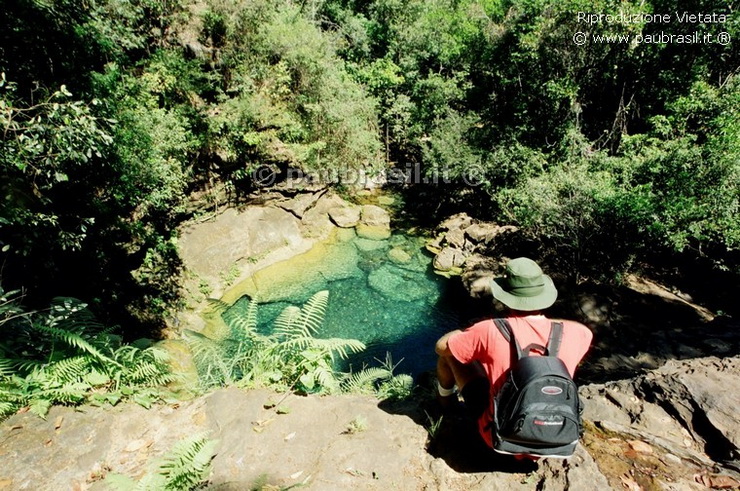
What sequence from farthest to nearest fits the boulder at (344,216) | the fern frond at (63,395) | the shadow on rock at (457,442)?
the boulder at (344,216) → the fern frond at (63,395) → the shadow on rock at (457,442)

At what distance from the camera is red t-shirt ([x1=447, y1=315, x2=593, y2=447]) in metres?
2.65

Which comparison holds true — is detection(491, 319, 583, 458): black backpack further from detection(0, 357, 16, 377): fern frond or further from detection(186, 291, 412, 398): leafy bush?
detection(0, 357, 16, 377): fern frond

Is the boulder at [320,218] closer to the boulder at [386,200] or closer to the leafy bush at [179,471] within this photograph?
the boulder at [386,200]

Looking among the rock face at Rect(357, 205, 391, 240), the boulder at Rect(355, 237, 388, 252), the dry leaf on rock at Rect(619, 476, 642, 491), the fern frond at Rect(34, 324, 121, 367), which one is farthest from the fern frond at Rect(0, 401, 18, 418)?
the rock face at Rect(357, 205, 391, 240)

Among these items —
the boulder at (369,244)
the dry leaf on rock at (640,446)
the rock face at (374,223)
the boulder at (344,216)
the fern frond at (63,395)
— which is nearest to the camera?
the dry leaf on rock at (640,446)

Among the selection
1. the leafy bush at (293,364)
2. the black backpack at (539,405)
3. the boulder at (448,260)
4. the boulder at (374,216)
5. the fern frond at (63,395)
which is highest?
the black backpack at (539,405)

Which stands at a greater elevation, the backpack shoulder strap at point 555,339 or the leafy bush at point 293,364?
the backpack shoulder strap at point 555,339

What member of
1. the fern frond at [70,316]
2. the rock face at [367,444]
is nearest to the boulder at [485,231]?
the rock face at [367,444]

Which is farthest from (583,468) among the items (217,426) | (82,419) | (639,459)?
(82,419)

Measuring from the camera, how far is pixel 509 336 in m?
2.69

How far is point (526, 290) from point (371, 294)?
30.7ft

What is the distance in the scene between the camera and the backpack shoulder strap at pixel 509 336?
261 cm

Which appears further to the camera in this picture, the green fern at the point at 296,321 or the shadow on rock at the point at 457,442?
the green fern at the point at 296,321

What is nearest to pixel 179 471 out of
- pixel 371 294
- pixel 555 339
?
pixel 555 339
